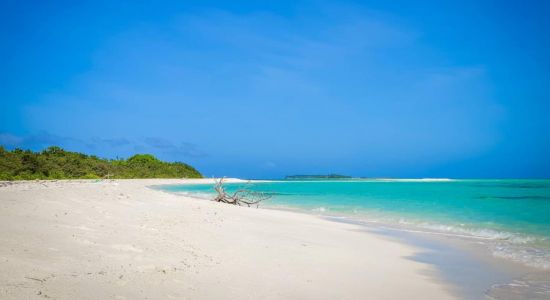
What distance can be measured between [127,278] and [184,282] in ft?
2.27

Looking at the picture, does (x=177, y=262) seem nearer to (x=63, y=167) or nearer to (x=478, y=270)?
(x=478, y=270)

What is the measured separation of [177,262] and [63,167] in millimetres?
44821

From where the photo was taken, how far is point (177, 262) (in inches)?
212

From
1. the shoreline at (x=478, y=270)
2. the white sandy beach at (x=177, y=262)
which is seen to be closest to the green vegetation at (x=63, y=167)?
the white sandy beach at (x=177, y=262)

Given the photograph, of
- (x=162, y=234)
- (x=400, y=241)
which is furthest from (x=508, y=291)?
(x=162, y=234)

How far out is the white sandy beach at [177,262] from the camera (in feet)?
13.2

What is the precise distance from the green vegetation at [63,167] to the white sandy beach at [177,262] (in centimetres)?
3146

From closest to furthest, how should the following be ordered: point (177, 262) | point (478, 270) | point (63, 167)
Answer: point (177, 262), point (478, 270), point (63, 167)

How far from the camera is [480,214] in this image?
674 inches

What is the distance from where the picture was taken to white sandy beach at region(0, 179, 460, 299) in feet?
13.2

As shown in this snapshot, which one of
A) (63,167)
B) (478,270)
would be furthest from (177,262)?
(63,167)

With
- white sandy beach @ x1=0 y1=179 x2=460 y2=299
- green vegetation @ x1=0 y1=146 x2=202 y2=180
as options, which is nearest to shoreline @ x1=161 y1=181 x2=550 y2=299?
white sandy beach @ x1=0 y1=179 x2=460 y2=299

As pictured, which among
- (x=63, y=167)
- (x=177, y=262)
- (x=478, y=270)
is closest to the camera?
(x=177, y=262)

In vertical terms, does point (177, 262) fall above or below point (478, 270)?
above
